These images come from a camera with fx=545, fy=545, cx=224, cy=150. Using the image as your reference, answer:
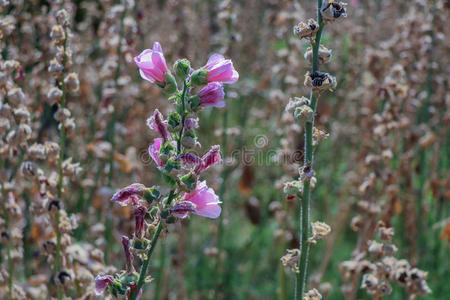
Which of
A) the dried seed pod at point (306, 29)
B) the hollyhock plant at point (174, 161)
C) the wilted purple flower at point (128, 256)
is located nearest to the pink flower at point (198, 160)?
the hollyhock plant at point (174, 161)

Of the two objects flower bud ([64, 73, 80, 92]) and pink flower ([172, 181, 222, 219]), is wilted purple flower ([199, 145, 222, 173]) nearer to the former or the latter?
pink flower ([172, 181, 222, 219])

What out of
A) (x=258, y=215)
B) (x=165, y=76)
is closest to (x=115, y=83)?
(x=165, y=76)

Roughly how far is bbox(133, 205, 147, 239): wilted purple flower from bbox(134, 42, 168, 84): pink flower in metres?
0.25

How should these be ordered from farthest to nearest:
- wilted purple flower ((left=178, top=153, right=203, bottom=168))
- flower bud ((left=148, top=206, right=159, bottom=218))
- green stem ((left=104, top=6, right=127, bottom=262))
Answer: green stem ((left=104, top=6, right=127, bottom=262)) < flower bud ((left=148, top=206, right=159, bottom=218)) < wilted purple flower ((left=178, top=153, right=203, bottom=168))

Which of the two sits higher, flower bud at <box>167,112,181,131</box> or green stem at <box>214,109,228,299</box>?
flower bud at <box>167,112,181,131</box>

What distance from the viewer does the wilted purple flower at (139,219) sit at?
1.05 metres

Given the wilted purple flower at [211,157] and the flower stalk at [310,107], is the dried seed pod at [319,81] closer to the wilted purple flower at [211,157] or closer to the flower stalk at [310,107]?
the flower stalk at [310,107]

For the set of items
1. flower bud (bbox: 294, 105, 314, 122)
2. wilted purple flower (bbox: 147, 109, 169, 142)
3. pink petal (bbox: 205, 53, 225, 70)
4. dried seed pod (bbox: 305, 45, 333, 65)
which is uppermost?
dried seed pod (bbox: 305, 45, 333, 65)

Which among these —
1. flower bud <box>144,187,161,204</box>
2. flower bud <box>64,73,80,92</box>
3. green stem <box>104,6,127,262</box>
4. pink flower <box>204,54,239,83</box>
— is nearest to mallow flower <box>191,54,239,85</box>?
pink flower <box>204,54,239,83</box>

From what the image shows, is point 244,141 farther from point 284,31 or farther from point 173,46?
point 284,31

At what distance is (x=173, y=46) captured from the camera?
3383mm

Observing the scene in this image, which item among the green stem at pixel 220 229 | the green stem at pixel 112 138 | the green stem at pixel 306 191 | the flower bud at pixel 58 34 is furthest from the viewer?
the green stem at pixel 220 229

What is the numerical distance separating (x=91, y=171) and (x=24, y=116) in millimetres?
1589

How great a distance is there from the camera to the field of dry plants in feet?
3.59
